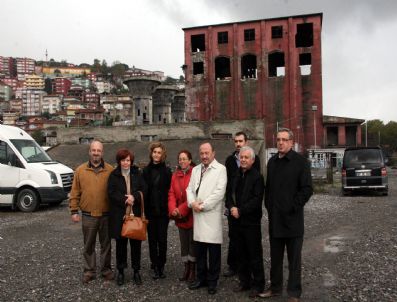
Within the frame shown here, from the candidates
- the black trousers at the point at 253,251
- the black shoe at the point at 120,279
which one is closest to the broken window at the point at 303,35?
the black trousers at the point at 253,251

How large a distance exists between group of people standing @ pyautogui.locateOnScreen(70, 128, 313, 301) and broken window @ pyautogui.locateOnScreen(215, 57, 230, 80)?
144ft

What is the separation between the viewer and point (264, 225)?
1043 centimetres

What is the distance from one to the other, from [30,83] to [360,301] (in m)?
212

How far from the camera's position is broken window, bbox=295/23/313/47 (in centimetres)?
4550

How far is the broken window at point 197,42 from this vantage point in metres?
48.9

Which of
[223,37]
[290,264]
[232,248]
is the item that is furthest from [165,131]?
[290,264]

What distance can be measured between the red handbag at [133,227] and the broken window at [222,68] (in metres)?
44.3

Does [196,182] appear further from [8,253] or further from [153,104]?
[153,104]

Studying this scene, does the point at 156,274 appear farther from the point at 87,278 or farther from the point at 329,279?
the point at 329,279

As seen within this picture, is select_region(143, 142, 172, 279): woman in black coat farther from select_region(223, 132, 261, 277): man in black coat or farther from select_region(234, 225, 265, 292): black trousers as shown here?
select_region(234, 225, 265, 292): black trousers

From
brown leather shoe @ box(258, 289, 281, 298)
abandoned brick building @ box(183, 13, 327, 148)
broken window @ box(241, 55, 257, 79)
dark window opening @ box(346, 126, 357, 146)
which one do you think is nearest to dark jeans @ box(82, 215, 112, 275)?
brown leather shoe @ box(258, 289, 281, 298)

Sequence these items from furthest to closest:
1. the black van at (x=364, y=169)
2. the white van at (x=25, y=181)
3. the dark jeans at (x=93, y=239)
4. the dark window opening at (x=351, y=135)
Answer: the dark window opening at (x=351, y=135) → the black van at (x=364, y=169) → the white van at (x=25, y=181) → the dark jeans at (x=93, y=239)

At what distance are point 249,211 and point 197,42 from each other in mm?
46658

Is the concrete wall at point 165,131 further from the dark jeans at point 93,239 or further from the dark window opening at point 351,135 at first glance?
the dark window opening at point 351,135
